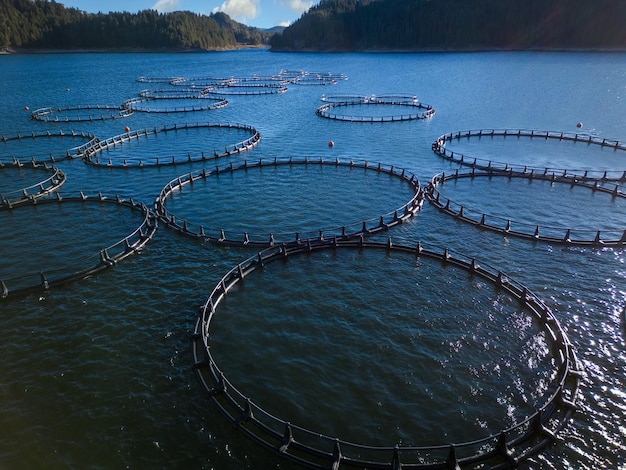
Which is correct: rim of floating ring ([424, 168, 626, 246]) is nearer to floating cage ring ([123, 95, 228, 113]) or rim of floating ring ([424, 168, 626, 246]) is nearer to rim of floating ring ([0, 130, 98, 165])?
rim of floating ring ([0, 130, 98, 165])

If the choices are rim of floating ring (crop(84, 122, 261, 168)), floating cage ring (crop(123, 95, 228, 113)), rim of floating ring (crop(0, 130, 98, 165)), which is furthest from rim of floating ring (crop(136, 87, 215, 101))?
rim of floating ring (crop(0, 130, 98, 165))

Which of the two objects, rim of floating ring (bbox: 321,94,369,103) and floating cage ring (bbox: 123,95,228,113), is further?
rim of floating ring (bbox: 321,94,369,103)

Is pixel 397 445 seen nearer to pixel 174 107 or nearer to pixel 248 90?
pixel 174 107

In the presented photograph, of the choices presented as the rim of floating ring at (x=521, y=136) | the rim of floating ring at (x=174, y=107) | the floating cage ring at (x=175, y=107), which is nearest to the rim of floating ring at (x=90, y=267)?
the rim of floating ring at (x=521, y=136)

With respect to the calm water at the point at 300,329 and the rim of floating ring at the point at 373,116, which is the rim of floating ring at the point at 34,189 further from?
the rim of floating ring at the point at 373,116

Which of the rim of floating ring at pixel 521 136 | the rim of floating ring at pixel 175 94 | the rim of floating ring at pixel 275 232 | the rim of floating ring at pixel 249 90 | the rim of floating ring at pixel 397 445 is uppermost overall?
the rim of floating ring at pixel 249 90
